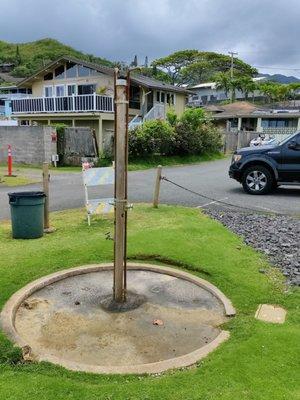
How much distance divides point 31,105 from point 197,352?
26.8 m

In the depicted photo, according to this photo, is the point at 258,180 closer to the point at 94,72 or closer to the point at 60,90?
the point at 94,72

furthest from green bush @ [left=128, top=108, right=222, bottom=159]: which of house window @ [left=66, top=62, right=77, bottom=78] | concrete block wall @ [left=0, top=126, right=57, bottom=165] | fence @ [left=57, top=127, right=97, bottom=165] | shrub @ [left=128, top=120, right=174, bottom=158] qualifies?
house window @ [left=66, top=62, right=77, bottom=78]

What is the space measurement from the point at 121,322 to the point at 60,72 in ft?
97.1

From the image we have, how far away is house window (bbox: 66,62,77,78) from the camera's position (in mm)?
30484

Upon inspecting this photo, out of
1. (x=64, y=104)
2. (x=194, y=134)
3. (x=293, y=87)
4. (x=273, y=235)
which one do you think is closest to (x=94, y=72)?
(x=64, y=104)

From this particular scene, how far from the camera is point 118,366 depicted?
138 inches

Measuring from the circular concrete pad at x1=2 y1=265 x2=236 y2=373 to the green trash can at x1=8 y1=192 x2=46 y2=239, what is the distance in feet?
6.12

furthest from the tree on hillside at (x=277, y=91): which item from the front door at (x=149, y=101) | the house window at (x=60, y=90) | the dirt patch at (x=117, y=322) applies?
the dirt patch at (x=117, y=322)

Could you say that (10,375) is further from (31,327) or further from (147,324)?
(147,324)

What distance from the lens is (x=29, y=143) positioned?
21.3m

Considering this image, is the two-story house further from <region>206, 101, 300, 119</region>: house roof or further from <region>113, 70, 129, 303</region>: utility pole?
<region>113, 70, 129, 303</region>: utility pole

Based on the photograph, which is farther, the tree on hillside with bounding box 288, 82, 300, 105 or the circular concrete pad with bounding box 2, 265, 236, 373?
the tree on hillside with bounding box 288, 82, 300, 105

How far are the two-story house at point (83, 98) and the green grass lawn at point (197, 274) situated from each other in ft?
54.1

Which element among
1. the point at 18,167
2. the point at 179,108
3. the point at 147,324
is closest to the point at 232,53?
the point at 179,108
